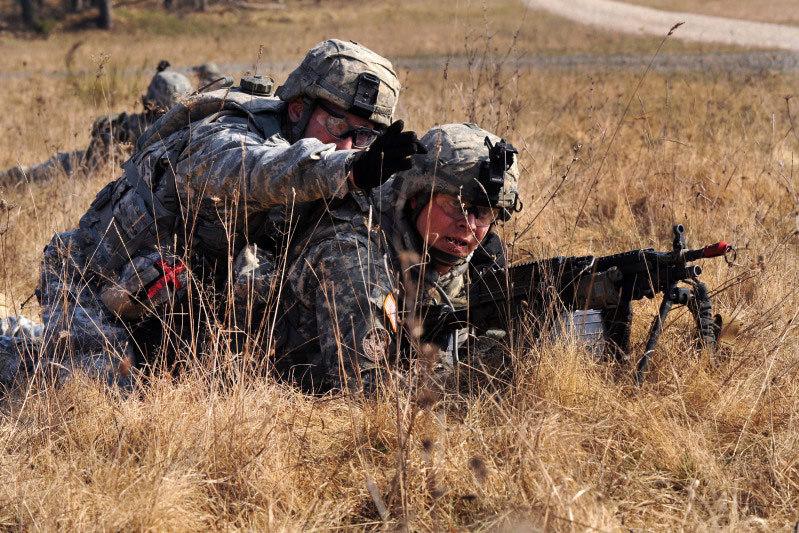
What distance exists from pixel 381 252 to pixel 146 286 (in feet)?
3.32

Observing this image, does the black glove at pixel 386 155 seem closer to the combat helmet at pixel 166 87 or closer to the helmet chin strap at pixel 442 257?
the helmet chin strap at pixel 442 257

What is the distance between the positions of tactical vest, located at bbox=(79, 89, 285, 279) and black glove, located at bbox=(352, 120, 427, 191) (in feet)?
3.52

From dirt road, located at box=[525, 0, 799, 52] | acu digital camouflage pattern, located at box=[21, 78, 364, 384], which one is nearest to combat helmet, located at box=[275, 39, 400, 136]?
acu digital camouflage pattern, located at box=[21, 78, 364, 384]

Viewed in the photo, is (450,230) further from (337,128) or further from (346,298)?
(337,128)

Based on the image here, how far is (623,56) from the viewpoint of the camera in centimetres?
1945

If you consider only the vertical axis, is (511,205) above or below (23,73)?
above

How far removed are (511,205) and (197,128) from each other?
1402mm

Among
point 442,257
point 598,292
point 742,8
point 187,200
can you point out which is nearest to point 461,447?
point 598,292

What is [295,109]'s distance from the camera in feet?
14.5

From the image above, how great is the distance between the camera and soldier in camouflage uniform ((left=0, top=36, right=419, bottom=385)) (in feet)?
12.9

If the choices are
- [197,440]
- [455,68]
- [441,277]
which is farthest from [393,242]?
[455,68]

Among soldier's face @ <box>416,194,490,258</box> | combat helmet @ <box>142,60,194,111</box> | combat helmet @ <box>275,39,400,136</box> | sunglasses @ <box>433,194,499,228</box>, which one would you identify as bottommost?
combat helmet @ <box>142,60,194,111</box>

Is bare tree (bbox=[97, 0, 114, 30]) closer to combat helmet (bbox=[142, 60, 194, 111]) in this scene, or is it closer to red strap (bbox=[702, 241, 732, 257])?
combat helmet (bbox=[142, 60, 194, 111])

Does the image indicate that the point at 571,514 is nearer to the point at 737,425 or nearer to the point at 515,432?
the point at 515,432
